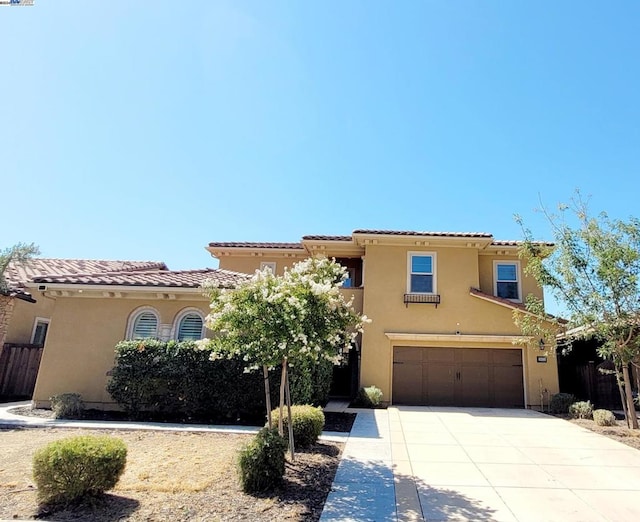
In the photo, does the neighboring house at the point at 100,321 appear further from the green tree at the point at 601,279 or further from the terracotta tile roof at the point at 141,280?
the green tree at the point at 601,279

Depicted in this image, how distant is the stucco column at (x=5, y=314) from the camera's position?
42.2ft

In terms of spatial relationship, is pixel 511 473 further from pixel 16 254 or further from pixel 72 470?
pixel 16 254

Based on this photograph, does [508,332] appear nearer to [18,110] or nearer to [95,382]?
[95,382]

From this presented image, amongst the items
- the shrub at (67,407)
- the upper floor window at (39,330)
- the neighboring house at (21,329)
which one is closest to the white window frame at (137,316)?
the shrub at (67,407)

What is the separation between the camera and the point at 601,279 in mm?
10336

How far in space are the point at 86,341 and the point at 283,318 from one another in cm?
879

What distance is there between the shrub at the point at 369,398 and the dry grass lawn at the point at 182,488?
226 inches

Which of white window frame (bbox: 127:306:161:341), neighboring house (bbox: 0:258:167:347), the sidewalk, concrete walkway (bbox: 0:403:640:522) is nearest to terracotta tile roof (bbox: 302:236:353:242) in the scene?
white window frame (bbox: 127:306:161:341)

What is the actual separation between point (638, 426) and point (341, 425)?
796 cm

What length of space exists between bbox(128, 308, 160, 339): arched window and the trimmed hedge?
136 cm

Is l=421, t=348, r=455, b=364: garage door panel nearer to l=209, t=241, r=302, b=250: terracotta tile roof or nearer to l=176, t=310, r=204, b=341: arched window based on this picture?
l=209, t=241, r=302, b=250: terracotta tile roof

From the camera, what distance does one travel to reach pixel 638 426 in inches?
403

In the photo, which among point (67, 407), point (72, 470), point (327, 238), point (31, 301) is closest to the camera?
point (72, 470)

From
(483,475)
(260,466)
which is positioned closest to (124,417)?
(260,466)
